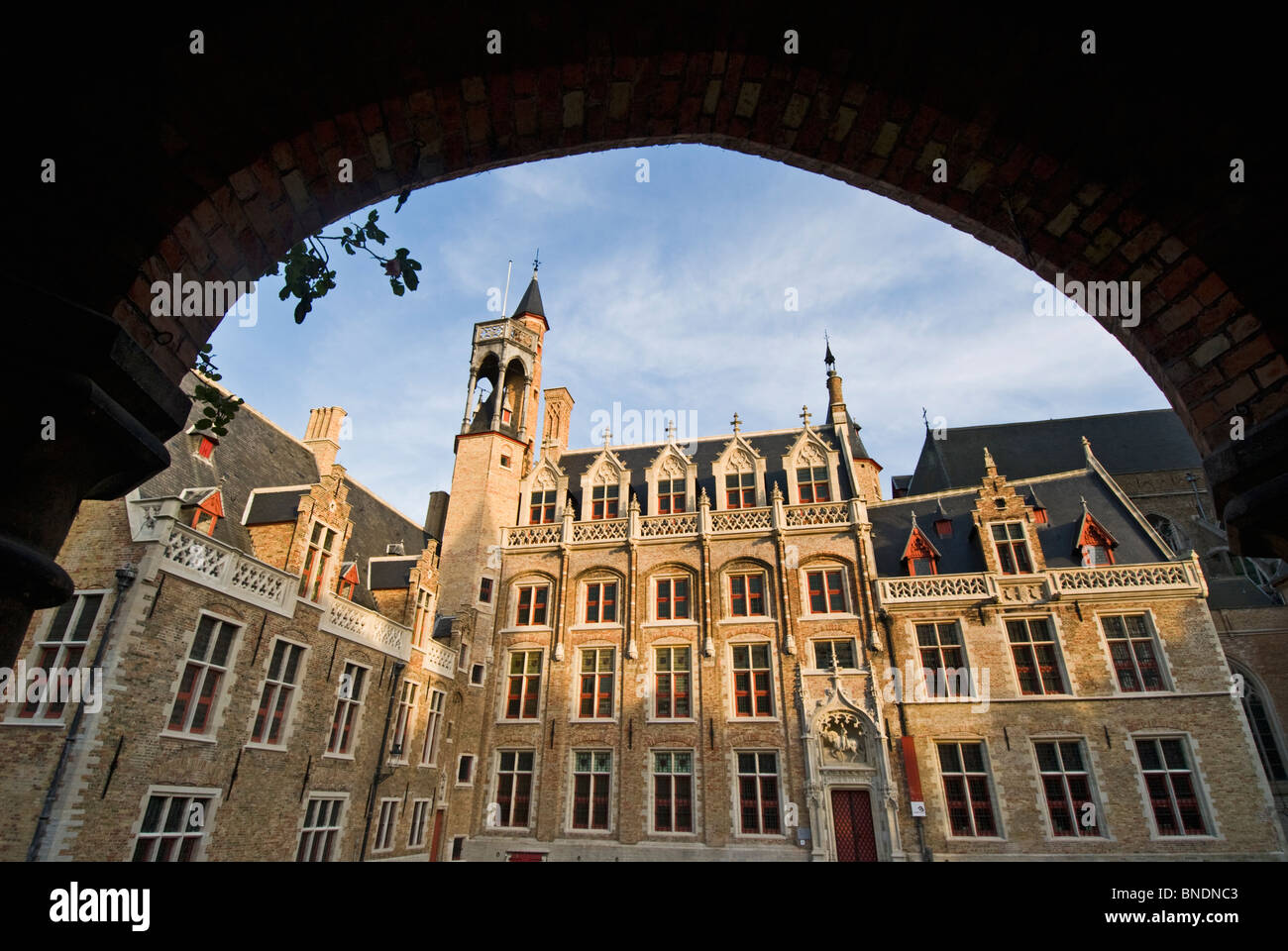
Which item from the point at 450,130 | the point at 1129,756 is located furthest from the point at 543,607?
the point at 450,130

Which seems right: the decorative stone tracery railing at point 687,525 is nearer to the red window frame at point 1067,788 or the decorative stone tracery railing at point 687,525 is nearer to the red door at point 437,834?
the red window frame at point 1067,788

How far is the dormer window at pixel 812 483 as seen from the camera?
2439 centimetres

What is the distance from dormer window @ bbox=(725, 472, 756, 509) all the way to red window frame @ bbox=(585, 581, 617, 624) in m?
5.37

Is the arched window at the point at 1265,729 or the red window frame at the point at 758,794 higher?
the arched window at the point at 1265,729

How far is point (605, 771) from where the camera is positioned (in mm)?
21328

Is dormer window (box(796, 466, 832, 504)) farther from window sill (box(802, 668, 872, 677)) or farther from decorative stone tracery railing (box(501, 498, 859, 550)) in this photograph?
window sill (box(802, 668, 872, 677))

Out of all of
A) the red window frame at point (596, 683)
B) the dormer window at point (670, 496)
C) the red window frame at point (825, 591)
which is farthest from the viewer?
the dormer window at point (670, 496)

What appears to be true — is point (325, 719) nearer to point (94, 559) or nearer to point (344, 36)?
point (94, 559)

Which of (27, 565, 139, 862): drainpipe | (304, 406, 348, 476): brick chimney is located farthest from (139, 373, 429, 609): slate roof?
(27, 565, 139, 862): drainpipe

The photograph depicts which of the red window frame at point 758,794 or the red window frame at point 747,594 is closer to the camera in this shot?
the red window frame at point 758,794

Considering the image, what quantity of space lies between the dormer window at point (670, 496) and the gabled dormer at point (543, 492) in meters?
3.86

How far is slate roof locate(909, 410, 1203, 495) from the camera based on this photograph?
29.3m

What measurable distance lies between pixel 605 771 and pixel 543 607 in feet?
20.0

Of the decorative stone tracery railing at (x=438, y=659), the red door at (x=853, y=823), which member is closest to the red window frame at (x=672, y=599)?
the decorative stone tracery railing at (x=438, y=659)
